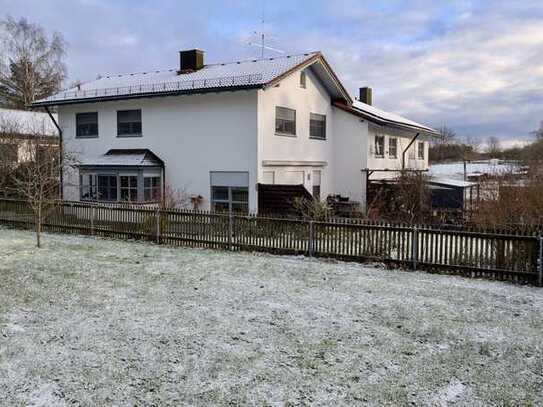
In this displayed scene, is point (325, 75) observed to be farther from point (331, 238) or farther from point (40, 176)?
point (40, 176)

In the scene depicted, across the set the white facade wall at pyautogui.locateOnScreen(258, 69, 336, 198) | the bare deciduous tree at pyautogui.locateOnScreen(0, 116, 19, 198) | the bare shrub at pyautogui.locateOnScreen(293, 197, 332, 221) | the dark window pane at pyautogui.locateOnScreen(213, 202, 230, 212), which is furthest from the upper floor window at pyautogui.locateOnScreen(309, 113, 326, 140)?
the bare deciduous tree at pyautogui.locateOnScreen(0, 116, 19, 198)

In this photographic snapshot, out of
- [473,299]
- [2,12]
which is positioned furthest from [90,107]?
[2,12]

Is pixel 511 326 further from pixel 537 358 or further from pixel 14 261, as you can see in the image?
pixel 14 261

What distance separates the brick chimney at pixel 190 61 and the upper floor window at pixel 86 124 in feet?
14.8

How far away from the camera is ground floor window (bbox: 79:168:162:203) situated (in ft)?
65.7

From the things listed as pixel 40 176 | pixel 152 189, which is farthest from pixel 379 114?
pixel 40 176

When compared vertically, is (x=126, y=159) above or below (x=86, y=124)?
below

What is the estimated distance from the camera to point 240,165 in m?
19.1

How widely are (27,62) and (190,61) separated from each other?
27595 millimetres

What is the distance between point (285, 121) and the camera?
20688mm

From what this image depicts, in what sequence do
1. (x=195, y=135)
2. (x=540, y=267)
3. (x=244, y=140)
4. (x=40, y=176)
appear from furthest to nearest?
(x=195, y=135) < (x=244, y=140) < (x=40, y=176) < (x=540, y=267)

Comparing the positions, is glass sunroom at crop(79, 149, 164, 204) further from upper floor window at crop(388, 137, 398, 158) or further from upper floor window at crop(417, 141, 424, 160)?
upper floor window at crop(417, 141, 424, 160)

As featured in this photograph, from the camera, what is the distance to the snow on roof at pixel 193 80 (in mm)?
18781

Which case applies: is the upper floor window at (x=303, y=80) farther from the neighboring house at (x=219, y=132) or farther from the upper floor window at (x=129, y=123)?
the upper floor window at (x=129, y=123)
